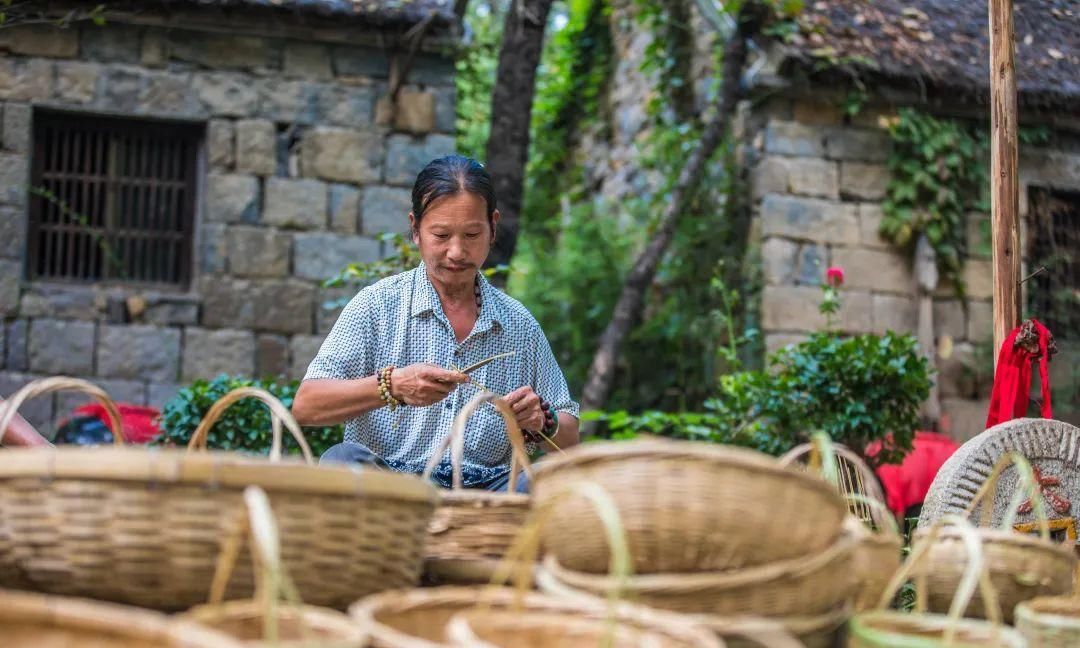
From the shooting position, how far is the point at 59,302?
6.88m

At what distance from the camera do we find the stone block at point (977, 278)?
777 centimetres

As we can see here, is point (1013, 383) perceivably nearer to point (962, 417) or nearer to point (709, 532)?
point (709, 532)

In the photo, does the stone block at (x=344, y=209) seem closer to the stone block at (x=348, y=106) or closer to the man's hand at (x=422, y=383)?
the stone block at (x=348, y=106)

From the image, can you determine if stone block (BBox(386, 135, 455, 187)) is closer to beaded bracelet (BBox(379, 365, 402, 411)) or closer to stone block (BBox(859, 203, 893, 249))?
stone block (BBox(859, 203, 893, 249))

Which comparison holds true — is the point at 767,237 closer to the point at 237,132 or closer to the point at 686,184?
the point at 686,184

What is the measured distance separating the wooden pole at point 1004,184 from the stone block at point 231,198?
3913 millimetres

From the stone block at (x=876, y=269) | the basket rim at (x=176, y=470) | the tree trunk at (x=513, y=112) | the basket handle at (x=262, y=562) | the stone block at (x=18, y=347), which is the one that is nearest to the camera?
the basket handle at (x=262, y=562)

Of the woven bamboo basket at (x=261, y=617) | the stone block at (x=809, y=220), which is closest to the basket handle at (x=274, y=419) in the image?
the woven bamboo basket at (x=261, y=617)

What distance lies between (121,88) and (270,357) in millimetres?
1631

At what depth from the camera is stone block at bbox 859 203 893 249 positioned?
25.3 feet

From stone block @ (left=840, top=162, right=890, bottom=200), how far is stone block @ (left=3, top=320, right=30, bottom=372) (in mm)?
4580

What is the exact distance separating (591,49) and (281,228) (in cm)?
433

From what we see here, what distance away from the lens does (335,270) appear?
23.5 feet

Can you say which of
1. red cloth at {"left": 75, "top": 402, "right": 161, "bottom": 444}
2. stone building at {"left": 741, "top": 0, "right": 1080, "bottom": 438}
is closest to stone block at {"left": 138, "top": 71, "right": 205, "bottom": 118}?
red cloth at {"left": 75, "top": 402, "right": 161, "bottom": 444}
